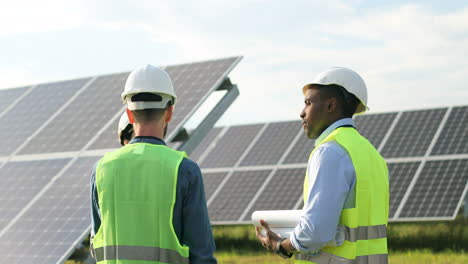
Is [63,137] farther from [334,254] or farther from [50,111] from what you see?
[334,254]

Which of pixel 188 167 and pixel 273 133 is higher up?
pixel 273 133

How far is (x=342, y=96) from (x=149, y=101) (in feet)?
3.55

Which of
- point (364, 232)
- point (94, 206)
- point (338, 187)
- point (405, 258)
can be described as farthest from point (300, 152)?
point (94, 206)

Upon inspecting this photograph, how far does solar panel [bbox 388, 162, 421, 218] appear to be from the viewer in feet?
50.8

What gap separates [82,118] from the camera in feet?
43.7

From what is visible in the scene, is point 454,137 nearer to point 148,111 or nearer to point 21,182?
point 21,182

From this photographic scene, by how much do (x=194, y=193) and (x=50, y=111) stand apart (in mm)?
10970

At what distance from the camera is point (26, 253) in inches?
412

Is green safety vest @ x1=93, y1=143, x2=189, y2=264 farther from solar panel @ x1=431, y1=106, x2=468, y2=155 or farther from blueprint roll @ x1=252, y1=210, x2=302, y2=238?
solar panel @ x1=431, y1=106, x2=468, y2=155

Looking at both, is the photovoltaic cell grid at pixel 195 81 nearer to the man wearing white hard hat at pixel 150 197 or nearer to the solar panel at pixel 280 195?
the solar panel at pixel 280 195

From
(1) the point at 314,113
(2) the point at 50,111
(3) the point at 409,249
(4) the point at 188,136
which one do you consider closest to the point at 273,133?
(3) the point at 409,249

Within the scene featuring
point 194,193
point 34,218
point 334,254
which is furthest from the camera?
point 34,218

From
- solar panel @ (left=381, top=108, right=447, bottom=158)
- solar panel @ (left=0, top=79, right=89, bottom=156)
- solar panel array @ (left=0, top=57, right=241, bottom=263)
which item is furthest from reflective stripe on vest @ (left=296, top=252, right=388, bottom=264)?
solar panel @ (left=381, top=108, right=447, bottom=158)

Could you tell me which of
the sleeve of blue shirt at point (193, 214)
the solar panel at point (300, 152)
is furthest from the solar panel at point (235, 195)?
the sleeve of blue shirt at point (193, 214)
